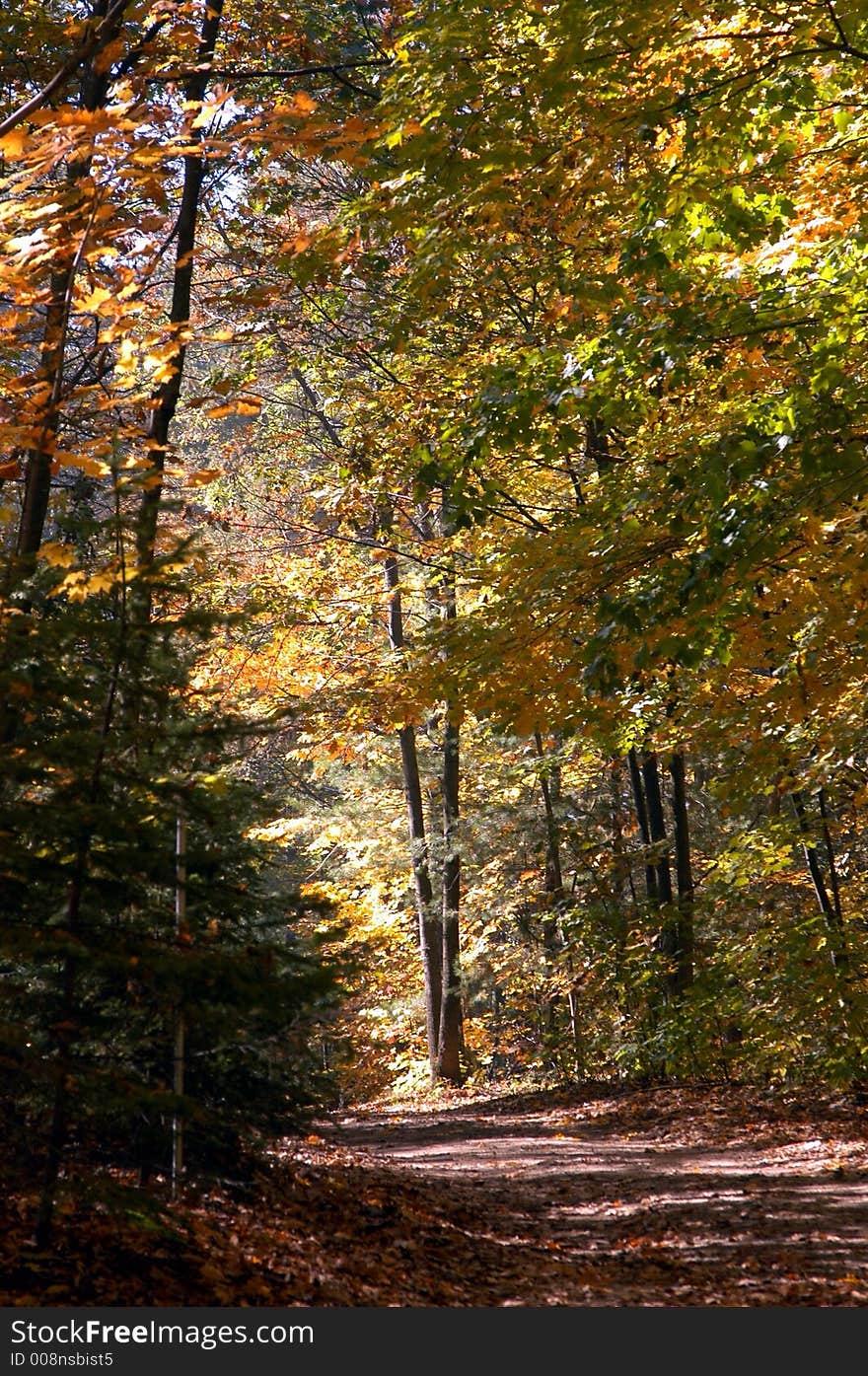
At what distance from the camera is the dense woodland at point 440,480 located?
179 inches

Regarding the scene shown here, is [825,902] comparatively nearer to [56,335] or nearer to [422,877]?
[422,877]

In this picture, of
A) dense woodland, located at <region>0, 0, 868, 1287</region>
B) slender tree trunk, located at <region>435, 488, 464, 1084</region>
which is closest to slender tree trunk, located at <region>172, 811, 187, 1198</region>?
dense woodland, located at <region>0, 0, 868, 1287</region>

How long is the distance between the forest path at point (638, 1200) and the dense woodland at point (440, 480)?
865 mm

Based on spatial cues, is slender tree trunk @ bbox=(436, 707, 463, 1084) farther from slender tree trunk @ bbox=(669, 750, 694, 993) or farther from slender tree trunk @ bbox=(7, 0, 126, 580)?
slender tree trunk @ bbox=(7, 0, 126, 580)

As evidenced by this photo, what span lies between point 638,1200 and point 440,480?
5.00m

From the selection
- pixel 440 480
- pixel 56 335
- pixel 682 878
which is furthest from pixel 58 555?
pixel 682 878

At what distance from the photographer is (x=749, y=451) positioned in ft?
18.4

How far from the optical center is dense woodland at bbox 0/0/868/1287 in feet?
14.9

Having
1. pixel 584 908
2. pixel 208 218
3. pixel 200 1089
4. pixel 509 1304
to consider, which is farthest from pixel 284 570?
pixel 509 1304

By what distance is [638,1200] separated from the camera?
7613 millimetres

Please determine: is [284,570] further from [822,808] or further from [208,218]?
[822,808]

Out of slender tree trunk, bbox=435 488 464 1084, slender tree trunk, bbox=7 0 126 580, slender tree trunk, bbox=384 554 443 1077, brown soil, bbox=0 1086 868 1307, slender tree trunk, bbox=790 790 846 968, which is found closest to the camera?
brown soil, bbox=0 1086 868 1307

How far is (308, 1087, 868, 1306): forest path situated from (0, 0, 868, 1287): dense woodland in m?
0.86

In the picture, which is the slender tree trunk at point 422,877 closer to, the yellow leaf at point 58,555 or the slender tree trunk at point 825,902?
the slender tree trunk at point 825,902
